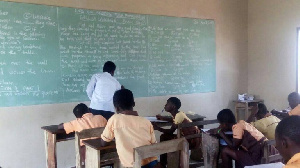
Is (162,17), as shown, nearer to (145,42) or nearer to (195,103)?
(145,42)


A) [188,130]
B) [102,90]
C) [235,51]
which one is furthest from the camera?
[235,51]

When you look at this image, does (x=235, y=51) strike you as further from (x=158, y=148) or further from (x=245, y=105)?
(x=158, y=148)

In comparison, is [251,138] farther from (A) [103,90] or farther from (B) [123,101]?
(A) [103,90]

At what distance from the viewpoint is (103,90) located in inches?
154

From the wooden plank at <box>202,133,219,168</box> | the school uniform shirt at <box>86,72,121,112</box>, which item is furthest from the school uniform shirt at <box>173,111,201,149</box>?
the school uniform shirt at <box>86,72,121,112</box>

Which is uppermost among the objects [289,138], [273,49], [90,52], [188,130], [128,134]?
[273,49]

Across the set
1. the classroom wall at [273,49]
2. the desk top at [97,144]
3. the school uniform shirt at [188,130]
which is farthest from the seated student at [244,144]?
the classroom wall at [273,49]

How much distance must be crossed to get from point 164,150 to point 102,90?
2.01 meters

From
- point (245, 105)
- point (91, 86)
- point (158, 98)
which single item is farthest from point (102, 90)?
point (245, 105)

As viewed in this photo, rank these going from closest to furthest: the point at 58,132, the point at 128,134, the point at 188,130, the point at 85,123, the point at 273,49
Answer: the point at 128,134 → the point at 85,123 → the point at 58,132 → the point at 188,130 → the point at 273,49

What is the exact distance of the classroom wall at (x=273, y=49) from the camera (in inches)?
216

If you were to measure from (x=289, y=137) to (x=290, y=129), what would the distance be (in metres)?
0.04

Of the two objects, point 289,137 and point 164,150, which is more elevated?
point 289,137

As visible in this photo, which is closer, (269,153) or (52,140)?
(269,153)
